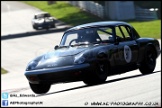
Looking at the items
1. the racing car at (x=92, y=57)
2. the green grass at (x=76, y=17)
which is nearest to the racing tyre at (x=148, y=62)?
the racing car at (x=92, y=57)

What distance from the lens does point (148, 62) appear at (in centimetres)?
1391

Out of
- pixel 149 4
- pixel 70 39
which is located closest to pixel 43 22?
pixel 149 4

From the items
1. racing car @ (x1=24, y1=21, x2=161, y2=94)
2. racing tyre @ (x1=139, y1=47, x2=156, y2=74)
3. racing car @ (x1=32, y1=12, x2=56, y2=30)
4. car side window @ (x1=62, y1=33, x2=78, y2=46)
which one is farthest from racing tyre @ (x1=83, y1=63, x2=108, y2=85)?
racing car @ (x1=32, y1=12, x2=56, y2=30)

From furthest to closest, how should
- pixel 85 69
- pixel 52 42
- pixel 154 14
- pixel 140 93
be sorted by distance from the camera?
pixel 154 14, pixel 52 42, pixel 85 69, pixel 140 93

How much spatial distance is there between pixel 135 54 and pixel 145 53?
1.81 ft

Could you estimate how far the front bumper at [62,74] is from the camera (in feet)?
37.6

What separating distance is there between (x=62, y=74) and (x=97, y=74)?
30.3 inches

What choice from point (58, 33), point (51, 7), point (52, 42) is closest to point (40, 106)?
point (52, 42)

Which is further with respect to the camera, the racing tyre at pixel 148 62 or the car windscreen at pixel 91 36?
the racing tyre at pixel 148 62

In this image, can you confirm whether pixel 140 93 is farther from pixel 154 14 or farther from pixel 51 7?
pixel 51 7

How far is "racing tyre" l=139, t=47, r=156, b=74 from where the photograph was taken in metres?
13.8

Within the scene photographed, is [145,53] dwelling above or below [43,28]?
above

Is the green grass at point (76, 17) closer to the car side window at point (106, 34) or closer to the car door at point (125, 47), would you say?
the car door at point (125, 47)

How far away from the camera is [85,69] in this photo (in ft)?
37.6
